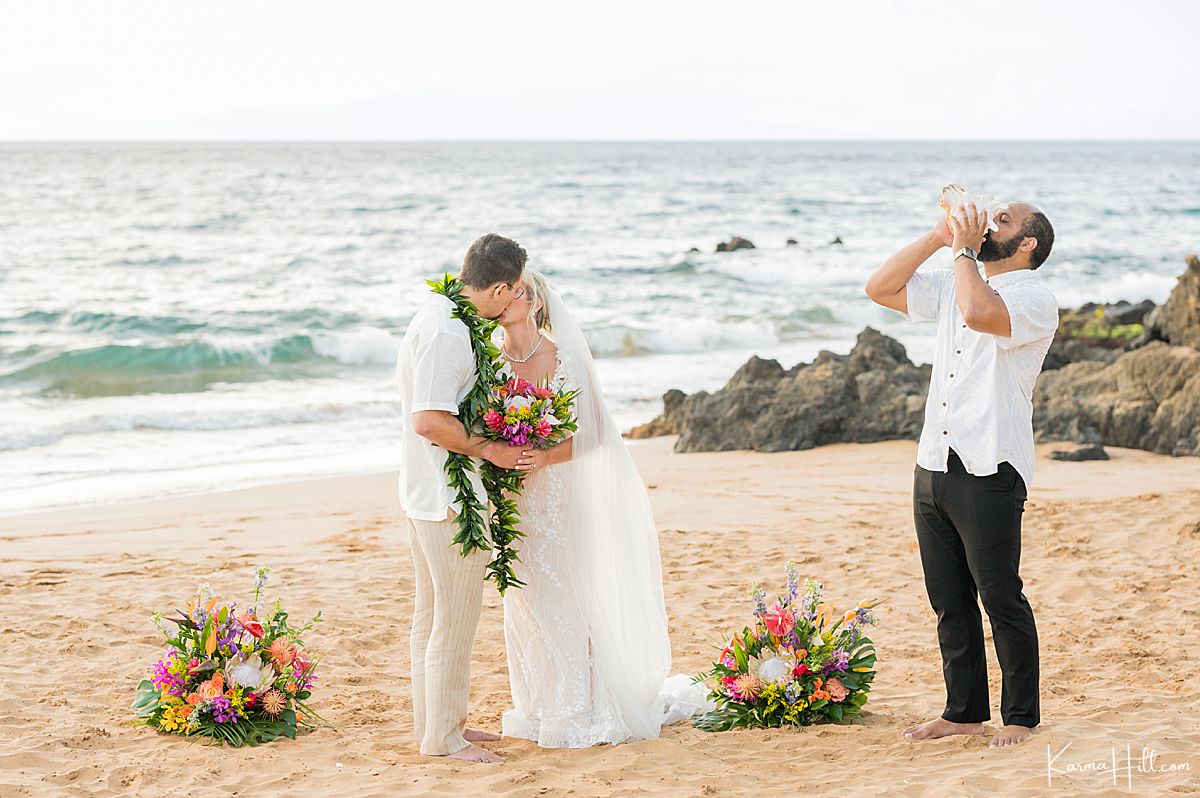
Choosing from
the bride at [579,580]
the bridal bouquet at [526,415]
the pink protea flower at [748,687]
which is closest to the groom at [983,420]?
the pink protea flower at [748,687]

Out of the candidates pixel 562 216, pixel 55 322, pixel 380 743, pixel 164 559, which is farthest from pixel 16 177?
pixel 380 743

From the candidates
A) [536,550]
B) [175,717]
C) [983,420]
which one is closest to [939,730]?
[983,420]

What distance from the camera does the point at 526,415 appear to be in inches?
180

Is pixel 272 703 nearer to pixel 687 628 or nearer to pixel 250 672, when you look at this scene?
pixel 250 672

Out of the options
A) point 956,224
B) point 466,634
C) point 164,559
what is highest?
point 956,224

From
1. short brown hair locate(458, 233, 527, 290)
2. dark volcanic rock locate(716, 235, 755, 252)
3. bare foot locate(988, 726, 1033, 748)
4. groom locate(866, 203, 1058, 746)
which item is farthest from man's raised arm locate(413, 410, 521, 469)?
dark volcanic rock locate(716, 235, 755, 252)

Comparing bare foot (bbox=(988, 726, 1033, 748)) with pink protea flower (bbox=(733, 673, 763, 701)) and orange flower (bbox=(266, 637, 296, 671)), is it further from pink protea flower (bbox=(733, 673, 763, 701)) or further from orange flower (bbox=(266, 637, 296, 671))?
orange flower (bbox=(266, 637, 296, 671))

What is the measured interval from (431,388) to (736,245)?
34824mm

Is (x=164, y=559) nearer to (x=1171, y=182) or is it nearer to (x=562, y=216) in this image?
(x=562, y=216)

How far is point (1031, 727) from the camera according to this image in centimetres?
461

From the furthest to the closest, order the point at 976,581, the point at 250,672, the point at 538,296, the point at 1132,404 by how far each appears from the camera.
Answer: the point at 1132,404 → the point at 250,672 → the point at 538,296 → the point at 976,581

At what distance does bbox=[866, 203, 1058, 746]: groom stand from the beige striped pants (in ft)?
5.99

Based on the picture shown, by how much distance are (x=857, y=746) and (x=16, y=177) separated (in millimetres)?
66621

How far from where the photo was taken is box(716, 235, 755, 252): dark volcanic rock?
38.1 metres
